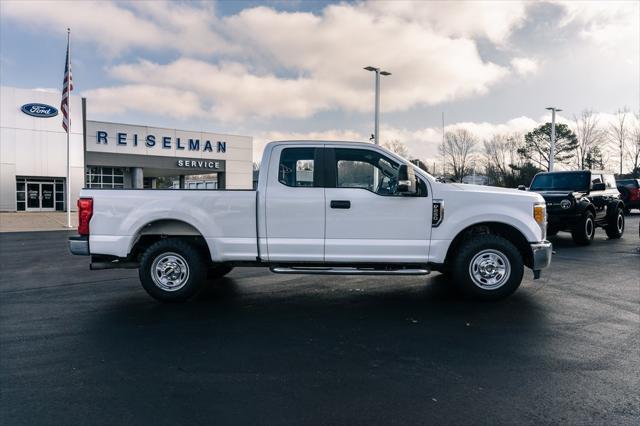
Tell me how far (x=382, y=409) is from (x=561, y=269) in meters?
6.74

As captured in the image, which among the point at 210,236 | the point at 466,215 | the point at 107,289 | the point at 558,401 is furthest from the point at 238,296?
the point at 558,401

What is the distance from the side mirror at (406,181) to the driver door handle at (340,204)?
0.66m

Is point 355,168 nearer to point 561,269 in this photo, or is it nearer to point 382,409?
point 382,409

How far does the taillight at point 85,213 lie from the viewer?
19.7 ft

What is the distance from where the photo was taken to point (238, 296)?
255 inches

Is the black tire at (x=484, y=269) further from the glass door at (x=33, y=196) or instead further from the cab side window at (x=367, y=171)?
the glass door at (x=33, y=196)

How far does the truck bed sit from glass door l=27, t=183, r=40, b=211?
3432 cm

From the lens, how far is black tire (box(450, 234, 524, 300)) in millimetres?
5875

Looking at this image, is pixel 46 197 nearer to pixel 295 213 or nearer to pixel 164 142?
pixel 164 142

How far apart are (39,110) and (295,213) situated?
3495 centimetres

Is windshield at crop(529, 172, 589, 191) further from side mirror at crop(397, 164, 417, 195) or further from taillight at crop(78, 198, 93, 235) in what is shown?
taillight at crop(78, 198, 93, 235)

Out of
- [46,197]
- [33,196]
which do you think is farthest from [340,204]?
[46,197]

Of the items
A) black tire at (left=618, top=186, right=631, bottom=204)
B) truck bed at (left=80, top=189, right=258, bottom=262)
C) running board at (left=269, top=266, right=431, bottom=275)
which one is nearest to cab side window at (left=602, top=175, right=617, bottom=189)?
black tire at (left=618, top=186, right=631, bottom=204)

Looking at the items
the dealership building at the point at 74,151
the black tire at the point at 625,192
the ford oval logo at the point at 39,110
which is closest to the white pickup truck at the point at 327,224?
the black tire at the point at 625,192
